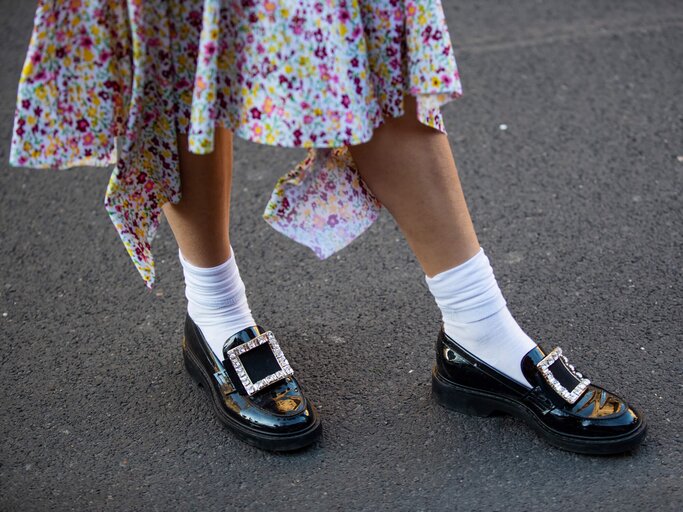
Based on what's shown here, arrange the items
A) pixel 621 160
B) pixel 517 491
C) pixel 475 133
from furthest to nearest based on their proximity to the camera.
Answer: pixel 475 133
pixel 621 160
pixel 517 491

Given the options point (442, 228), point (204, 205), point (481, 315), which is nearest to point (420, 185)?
point (442, 228)

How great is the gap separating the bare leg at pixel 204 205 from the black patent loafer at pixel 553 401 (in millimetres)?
501

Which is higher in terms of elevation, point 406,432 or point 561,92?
point 561,92

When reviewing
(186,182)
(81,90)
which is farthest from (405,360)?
(81,90)

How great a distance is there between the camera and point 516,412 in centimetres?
177

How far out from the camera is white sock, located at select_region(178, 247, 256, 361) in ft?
6.05

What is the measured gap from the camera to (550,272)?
2.34m

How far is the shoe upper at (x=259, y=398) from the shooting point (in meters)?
1.76

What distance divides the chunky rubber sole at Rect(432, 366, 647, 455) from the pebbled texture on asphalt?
0.09 ft

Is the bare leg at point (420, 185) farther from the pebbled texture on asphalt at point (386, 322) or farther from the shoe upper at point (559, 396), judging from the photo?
the pebbled texture on asphalt at point (386, 322)

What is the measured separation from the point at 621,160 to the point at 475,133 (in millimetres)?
507

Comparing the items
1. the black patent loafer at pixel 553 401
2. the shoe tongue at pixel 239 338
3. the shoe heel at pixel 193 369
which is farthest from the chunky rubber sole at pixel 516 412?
the shoe heel at pixel 193 369

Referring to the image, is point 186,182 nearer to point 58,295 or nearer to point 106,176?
point 58,295

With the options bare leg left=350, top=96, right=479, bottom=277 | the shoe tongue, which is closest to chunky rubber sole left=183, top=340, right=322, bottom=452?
the shoe tongue
